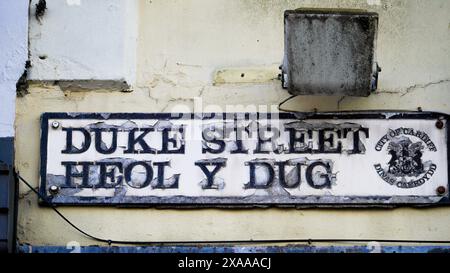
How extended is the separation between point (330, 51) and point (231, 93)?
2.35ft

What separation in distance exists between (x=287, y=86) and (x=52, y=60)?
1.40 metres

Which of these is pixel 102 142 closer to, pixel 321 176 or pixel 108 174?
pixel 108 174

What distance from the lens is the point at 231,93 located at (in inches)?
214

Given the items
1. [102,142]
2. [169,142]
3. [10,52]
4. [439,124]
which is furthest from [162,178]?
[439,124]

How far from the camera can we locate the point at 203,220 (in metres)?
5.27

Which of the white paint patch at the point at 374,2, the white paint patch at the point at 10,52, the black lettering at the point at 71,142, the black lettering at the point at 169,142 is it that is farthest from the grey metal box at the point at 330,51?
the white paint patch at the point at 10,52

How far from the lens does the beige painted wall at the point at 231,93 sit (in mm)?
5254

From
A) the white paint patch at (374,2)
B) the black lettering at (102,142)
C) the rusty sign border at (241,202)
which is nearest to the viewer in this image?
the rusty sign border at (241,202)

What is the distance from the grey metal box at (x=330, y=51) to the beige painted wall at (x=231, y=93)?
34cm

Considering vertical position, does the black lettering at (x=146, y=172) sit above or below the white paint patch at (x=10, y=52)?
below

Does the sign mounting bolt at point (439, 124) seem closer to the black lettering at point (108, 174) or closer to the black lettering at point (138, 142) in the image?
the black lettering at point (138, 142)

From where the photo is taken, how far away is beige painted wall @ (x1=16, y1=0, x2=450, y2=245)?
5.25 meters

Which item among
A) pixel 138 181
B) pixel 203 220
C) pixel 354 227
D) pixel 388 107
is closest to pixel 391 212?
pixel 354 227

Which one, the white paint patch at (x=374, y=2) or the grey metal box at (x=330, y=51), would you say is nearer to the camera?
the grey metal box at (x=330, y=51)
